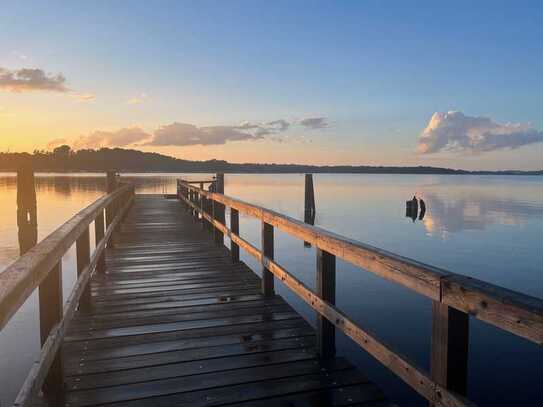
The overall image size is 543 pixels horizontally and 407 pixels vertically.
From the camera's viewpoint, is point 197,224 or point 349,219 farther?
point 349,219

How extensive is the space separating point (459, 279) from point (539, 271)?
57.2 ft

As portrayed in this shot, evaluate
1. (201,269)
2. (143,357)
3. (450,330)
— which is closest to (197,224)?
(201,269)

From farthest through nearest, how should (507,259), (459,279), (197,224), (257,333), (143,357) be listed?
(507,259), (197,224), (257,333), (143,357), (459,279)

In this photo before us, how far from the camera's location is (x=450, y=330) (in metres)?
2.27

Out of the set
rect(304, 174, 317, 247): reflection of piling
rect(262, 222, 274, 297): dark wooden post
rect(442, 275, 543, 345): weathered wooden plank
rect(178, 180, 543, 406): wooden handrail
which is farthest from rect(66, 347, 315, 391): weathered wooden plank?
rect(304, 174, 317, 247): reflection of piling

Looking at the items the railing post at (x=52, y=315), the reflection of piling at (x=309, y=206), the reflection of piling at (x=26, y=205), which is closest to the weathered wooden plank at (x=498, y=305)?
the railing post at (x=52, y=315)

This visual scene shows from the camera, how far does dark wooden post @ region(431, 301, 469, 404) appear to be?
226cm

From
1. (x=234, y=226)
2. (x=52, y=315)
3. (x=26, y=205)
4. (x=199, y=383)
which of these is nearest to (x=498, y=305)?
(x=199, y=383)

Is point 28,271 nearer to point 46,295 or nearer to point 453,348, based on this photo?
point 46,295

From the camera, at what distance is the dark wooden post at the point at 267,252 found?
18.9 ft

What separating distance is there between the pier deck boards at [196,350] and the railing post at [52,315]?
0.13 meters

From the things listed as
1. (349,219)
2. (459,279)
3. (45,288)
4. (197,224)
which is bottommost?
(349,219)

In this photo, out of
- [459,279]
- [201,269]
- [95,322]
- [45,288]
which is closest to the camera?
[459,279]

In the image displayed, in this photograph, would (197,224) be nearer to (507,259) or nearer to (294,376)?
(294,376)
